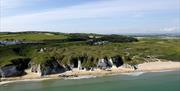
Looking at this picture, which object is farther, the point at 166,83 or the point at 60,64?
the point at 60,64

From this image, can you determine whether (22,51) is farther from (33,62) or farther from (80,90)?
(80,90)

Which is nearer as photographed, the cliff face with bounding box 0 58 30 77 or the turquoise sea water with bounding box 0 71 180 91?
the turquoise sea water with bounding box 0 71 180 91

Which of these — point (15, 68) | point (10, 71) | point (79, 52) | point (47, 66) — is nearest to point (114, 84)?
point (47, 66)

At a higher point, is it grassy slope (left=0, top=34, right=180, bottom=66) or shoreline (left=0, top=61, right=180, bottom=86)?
grassy slope (left=0, top=34, right=180, bottom=66)

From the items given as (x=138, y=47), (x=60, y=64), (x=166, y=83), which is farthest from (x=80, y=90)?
(x=138, y=47)

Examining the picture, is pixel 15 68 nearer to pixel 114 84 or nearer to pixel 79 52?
pixel 79 52

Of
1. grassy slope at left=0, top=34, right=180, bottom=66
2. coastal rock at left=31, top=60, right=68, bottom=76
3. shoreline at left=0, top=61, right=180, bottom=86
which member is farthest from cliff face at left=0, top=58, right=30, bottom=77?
coastal rock at left=31, top=60, right=68, bottom=76

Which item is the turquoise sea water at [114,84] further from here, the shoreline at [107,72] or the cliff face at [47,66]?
the cliff face at [47,66]

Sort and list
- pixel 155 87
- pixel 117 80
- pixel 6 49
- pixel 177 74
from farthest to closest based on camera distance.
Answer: pixel 6 49 < pixel 177 74 < pixel 117 80 < pixel 155 87

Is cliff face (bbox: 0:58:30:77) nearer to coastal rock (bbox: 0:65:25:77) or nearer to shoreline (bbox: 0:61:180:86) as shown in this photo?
coastal rock (bbox: 0:65:25:77)
